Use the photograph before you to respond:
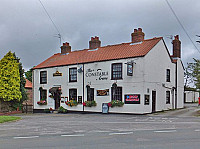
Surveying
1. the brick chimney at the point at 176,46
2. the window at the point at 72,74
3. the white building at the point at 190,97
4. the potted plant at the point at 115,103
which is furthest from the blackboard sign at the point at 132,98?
the white building at the point at 190,97

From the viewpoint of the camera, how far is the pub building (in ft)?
76.1

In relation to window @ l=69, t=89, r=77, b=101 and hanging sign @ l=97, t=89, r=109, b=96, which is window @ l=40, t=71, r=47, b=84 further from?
hanging sign @ l=97, t=89, r=109, b=96

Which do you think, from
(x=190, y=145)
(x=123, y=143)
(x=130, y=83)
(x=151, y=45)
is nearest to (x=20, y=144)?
(x=123, y=143)

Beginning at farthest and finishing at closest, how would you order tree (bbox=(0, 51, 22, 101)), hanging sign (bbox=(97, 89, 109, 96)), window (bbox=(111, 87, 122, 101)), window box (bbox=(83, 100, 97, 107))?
tree (bbox=(0, 51, 22, 101))
window box (bbox=(83, 100, 97, 107))
hanging sign (bbox=(97, 89, 109, 96))
window (bbox=(111, 87, 122, 101))

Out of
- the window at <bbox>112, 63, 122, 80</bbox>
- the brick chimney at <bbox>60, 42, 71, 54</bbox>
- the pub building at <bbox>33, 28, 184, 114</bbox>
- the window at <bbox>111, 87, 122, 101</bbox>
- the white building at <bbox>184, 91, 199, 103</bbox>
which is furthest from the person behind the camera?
the white building at <bbox>184, 91, 199, 103</bbox>

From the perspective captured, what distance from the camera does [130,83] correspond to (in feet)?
76.8

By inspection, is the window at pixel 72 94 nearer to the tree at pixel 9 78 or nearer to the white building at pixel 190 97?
the tree at pixel 9 78

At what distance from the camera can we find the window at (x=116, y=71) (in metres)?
24.4

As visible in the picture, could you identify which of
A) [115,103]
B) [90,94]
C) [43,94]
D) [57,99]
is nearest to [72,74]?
[90,94]

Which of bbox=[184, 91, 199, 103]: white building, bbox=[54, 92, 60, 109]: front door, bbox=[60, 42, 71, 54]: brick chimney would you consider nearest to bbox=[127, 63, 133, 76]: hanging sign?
bbox=[54, 92, 60, 109]: front door

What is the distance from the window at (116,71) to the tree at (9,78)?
12336mm

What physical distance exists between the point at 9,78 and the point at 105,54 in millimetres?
11792

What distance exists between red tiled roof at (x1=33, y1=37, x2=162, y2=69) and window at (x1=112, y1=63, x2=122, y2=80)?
0.77 metres

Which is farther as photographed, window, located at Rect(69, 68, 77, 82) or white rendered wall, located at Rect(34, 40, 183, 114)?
window, located at Rect(69, 68, 77, 82)
